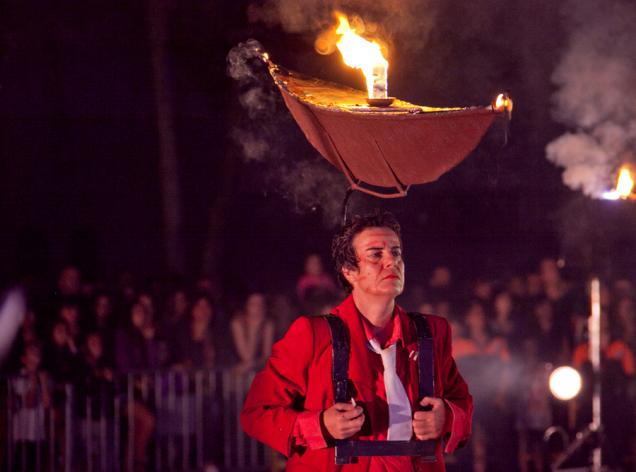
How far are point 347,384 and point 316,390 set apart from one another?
132 mm

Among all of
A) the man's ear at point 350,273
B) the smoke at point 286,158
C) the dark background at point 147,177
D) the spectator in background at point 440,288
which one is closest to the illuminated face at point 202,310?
the spectator in background at point 440,288

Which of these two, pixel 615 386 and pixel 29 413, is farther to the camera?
pixel 615 386

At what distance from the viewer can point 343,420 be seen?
391 centimetres

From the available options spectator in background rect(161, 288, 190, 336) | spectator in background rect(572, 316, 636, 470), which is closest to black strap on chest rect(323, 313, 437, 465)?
spectator in background rect(161, 288, 190, 336)

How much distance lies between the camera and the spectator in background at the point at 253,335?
970 centimetres

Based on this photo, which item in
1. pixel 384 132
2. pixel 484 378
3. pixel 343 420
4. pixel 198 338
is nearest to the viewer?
pixel 343 420

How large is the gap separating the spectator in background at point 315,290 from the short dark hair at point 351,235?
5377mm

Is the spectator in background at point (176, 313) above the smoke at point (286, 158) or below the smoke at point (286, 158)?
below

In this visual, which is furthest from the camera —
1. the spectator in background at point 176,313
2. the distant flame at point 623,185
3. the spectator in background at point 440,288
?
the spectator in background at point 440,288

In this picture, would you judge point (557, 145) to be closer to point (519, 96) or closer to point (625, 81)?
point (625, 81)

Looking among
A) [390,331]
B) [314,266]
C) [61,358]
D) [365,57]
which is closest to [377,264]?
[390,331]

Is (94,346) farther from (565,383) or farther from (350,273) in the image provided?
(350,273)

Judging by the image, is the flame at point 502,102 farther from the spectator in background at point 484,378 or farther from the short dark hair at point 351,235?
the spectator in background at point 484,378

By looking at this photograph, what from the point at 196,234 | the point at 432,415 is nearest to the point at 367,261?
the point at 432,415
